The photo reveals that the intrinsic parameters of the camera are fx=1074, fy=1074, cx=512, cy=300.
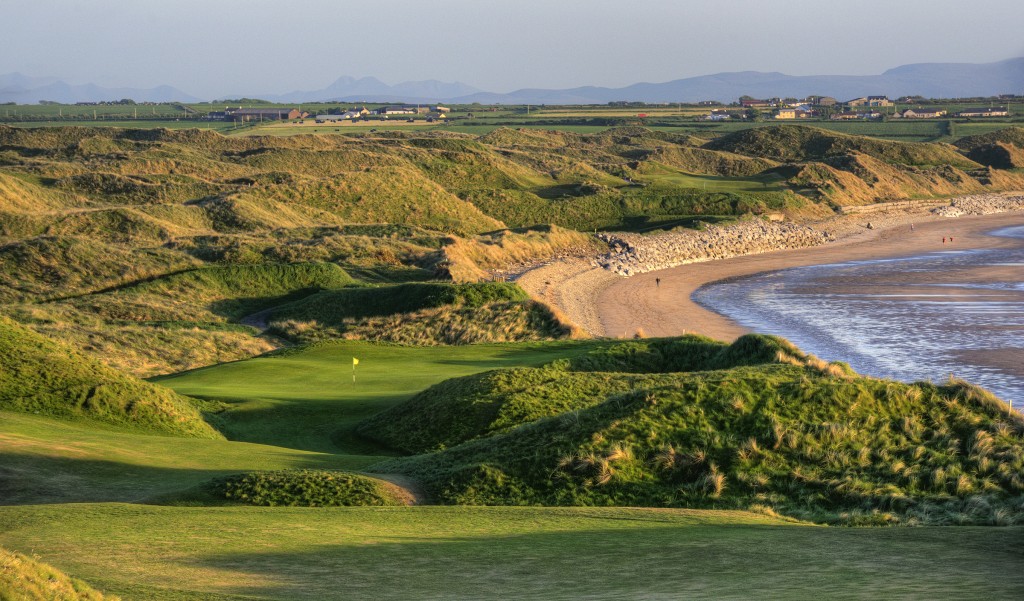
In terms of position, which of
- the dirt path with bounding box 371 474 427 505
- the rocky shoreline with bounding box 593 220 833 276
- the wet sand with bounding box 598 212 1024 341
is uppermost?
the dirt path with bounding box 371 474 427 505

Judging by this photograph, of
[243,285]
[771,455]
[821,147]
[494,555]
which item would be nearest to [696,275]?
[243,285]

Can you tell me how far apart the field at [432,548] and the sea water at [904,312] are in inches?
1078

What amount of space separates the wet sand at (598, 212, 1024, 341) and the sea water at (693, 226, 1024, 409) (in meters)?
1.84

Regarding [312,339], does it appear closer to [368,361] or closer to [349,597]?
[368,361]

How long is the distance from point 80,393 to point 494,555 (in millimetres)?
16517

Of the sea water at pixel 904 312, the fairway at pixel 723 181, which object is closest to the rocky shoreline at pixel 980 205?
the fairway at pixel 723 181

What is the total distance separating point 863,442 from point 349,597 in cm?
1214

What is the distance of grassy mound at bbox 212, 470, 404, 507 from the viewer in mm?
16281

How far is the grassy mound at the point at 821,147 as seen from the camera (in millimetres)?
159125

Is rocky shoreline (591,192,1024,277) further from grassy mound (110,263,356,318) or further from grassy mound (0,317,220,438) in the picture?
grassy mound (0,317,220,438)

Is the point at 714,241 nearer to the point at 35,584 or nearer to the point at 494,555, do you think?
the point at 494,555

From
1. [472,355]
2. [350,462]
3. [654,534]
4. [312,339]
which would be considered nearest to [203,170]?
[312,339]

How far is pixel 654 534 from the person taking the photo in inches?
507

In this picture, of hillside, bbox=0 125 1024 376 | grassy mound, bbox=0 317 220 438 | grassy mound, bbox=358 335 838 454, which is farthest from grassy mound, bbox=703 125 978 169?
grassy mound, bbox=0 317 220 438
